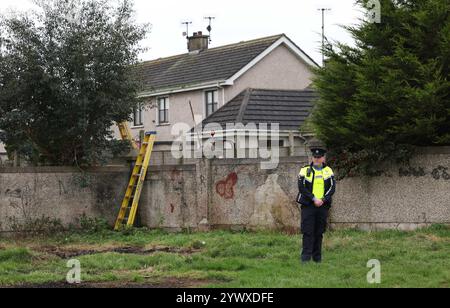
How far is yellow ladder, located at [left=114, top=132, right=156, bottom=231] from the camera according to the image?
19438 mm

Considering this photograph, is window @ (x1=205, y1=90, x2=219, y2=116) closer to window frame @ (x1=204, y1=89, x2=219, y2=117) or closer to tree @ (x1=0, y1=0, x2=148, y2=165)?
window frame @ (x1=204, y1=89, x2=219, y2=117)

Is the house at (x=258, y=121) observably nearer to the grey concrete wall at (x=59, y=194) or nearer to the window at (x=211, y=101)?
the window at (x=211, y=101)

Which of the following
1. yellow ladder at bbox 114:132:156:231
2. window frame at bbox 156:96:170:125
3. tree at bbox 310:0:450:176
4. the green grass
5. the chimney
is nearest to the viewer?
the green grass

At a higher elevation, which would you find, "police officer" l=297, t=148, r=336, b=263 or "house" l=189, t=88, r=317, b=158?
"house" l=189, t=88, r=317, b=158

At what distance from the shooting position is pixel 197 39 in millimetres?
38750

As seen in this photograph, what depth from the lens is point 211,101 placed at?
33.5m

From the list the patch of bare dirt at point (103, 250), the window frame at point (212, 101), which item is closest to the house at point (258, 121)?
the window frame at point (212, 101)

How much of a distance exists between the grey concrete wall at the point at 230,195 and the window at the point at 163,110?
15.7 meters

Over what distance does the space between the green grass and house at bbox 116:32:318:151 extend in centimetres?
1673

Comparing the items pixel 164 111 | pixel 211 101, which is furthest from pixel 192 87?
pixel 164 111

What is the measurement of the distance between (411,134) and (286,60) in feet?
65.0

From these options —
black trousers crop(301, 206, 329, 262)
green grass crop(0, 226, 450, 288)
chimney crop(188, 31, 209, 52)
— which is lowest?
green grass crop(0, 226, 450, 288)

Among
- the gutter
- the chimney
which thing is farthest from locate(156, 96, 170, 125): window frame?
the chimney
